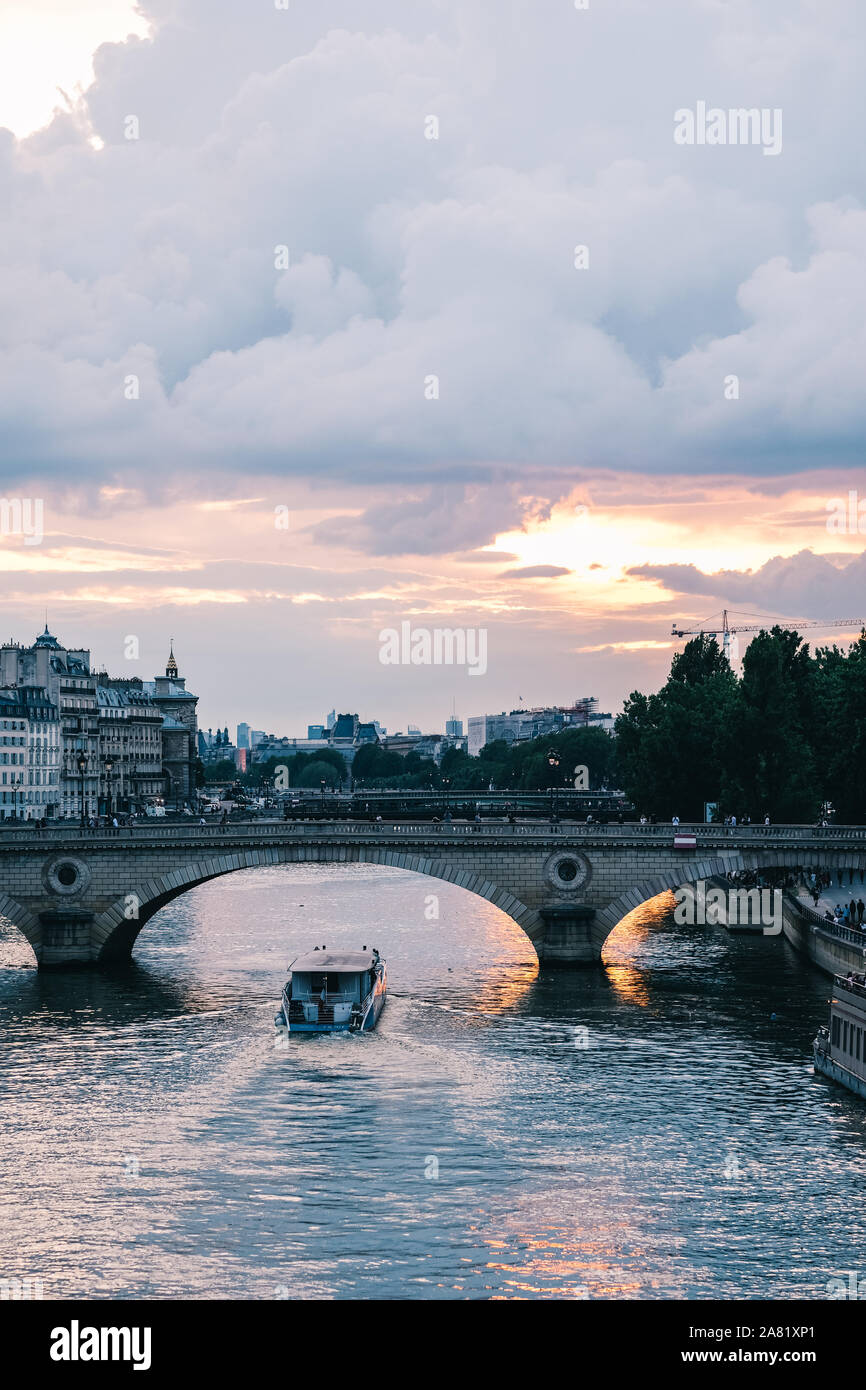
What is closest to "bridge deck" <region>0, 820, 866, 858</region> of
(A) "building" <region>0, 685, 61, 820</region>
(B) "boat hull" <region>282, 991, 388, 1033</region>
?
(B) "boat hull" <region>282, 991, 388, 1033</region>

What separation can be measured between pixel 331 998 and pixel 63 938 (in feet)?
62.5

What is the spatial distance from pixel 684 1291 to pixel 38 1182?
17.6 metres

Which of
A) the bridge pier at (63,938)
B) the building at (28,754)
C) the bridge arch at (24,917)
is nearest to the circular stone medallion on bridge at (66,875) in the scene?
the bridge pier at (63,938)

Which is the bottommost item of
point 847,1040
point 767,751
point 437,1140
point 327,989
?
point 437,1140

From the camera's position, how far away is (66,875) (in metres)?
78.7

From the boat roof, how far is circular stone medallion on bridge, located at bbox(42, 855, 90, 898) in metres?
13.2

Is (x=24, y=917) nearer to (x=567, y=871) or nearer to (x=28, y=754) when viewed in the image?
(x=567, y=871)

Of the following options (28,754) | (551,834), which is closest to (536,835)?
(551,834)

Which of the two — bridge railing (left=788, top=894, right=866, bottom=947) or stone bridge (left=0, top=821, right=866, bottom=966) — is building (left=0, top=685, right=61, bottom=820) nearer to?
stone bridge (left=0, top=821, right=866, bottom=966)

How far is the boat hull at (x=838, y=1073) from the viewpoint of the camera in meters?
52.0

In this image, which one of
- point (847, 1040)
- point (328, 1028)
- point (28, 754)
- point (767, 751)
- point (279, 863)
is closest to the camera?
point (847, 1040)

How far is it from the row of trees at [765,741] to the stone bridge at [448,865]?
2771 cm

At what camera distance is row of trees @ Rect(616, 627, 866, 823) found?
10781cm
